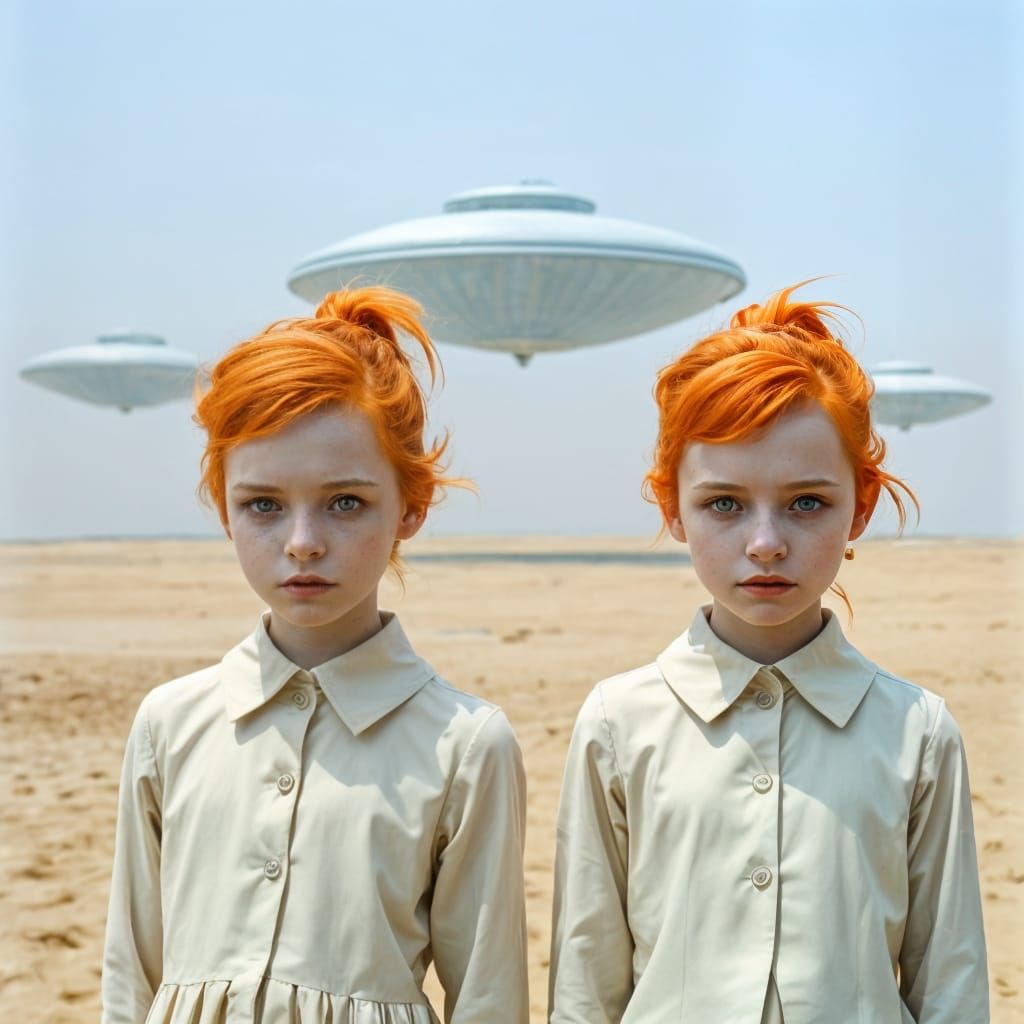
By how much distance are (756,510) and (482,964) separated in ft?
1.87

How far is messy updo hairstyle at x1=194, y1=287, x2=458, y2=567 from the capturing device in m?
1.44

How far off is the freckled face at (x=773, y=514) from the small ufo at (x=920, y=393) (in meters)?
24.0

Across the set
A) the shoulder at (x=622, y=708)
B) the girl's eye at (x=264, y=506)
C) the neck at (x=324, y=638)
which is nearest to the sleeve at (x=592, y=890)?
the shoulder at (x=622, y=708)

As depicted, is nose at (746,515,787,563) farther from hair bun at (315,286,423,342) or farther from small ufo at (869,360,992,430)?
small ufo at (869,360,992,430)

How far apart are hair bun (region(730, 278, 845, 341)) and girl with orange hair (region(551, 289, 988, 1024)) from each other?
58mm

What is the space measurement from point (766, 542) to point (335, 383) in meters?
0.50

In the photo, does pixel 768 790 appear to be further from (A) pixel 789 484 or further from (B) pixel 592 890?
(A) pixel 789 484

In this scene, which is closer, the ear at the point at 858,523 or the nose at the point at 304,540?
the nose at the point at 304,540

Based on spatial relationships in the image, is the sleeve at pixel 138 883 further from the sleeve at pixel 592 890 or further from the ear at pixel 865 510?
the ear at pixel 865 510

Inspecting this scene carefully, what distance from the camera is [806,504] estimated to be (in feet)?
4.61

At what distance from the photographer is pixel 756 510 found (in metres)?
1.39

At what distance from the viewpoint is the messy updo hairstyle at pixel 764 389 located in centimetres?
139

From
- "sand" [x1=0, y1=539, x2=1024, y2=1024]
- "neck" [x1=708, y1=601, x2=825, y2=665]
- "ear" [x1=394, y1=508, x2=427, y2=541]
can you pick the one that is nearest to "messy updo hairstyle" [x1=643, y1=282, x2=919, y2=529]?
"neck" [x1=708, y1=601, x2=825, y2=665]

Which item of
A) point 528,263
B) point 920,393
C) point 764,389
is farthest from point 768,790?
point 920,393
